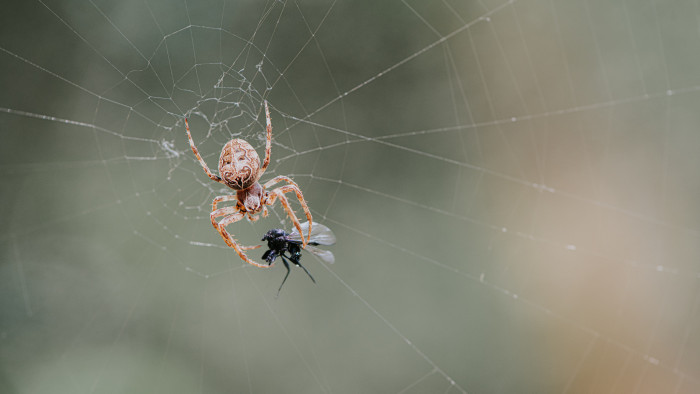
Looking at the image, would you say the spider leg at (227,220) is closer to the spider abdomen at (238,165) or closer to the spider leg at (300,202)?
the spider abdomen at (238,165)

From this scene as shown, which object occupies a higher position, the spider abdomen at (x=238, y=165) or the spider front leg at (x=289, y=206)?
the spider abdomen at (x=238, y=165)

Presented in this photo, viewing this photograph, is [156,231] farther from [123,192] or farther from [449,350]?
[449,350]

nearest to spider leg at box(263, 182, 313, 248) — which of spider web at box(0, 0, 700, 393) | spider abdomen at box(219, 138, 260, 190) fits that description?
spider abdomen at box(219, 138, 260, 190)

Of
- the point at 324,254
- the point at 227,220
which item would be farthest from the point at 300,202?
the point at 227,220

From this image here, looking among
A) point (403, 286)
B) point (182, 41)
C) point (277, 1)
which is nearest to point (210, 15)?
point (182, 41)

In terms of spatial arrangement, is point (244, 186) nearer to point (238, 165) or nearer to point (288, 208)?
point (238, 165)

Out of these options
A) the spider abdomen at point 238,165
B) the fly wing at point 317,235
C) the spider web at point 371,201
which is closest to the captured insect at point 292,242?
the fly wing at point 317,235
